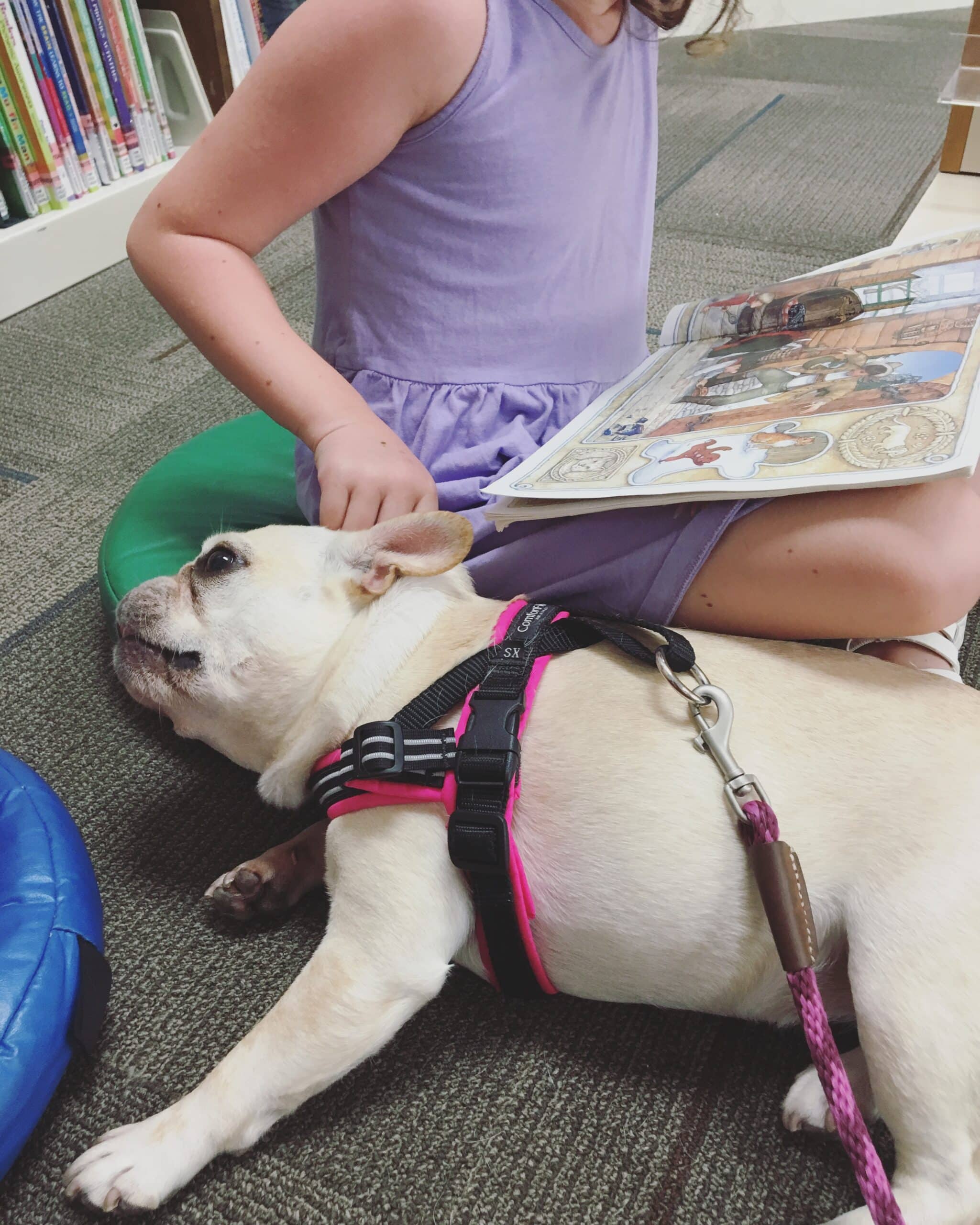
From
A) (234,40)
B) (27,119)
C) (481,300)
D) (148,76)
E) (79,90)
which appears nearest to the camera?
(481,300)

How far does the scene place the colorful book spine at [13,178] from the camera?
6.36 ft

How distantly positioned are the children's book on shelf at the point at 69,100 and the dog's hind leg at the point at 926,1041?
207 centimetres

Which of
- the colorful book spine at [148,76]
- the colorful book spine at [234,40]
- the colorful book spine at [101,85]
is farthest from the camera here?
the colorful book spine at [234,40]

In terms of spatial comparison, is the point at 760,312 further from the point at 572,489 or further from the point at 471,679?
the point at 471,679

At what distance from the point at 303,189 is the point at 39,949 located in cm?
68

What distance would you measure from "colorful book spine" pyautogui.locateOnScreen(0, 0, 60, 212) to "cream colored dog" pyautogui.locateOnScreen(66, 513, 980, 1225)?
5.34ft

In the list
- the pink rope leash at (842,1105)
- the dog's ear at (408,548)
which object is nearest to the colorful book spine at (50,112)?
the dog's ear at (408,548)

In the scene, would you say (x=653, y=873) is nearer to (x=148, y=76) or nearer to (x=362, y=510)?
Result: (x=362, y=510)

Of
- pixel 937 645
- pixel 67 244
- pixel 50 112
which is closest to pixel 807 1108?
pixel 937 645

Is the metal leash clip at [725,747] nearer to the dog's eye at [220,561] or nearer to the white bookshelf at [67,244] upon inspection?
the dog's eye at [220,561]

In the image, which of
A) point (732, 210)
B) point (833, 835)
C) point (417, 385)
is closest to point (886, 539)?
point (833, 835)

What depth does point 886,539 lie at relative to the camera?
79 cm

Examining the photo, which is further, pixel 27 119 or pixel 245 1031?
pixel 27 119

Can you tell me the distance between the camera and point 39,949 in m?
0.73
